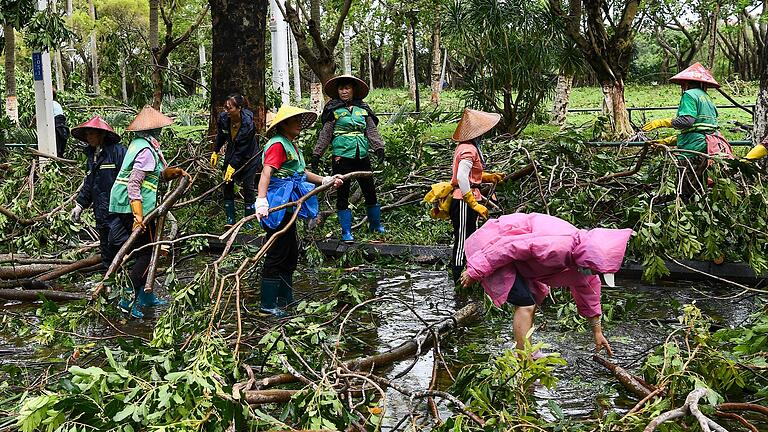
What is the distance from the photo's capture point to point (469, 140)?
7.57 metres

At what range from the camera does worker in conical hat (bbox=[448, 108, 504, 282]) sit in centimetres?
752

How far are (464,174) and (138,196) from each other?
8.76 feet

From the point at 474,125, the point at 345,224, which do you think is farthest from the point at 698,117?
the point at 345,224

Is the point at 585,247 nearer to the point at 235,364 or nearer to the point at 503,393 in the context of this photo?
the point at 503,393

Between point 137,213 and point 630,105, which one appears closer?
point 137,213

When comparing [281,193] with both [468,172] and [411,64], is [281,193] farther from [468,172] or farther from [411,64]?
[411,64]

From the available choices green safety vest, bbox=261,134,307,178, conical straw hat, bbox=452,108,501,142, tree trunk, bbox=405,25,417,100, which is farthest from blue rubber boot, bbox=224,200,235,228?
tree trunk, bbox=405,25,417,100

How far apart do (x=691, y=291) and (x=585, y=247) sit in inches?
133

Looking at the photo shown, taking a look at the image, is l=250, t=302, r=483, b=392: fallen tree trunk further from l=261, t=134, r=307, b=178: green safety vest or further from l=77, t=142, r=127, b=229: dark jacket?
l=77, t=142, r=127, b=229: dark jacket

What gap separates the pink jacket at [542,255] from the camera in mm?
5238

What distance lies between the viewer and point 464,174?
7484 millimetres

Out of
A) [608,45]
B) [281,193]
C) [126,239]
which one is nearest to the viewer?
[281,193]

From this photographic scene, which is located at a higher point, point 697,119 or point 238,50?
point 238,50

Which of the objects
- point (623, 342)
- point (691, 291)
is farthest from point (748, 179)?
point (623, 342)
